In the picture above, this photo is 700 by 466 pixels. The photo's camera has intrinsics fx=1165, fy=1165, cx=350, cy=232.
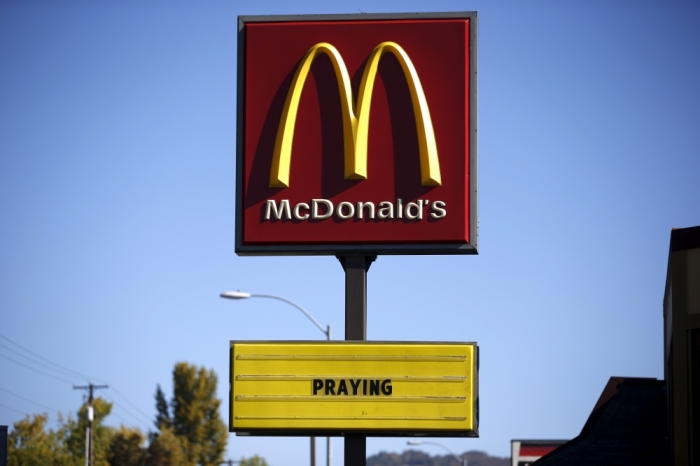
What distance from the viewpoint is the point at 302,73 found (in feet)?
52.4

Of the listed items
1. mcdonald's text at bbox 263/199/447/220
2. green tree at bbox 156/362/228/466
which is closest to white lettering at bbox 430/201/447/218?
mcdonald's text at bbox 263/199/447/220

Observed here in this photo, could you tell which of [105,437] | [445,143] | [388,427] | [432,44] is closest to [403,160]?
[445,143]

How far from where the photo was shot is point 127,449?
332 feet

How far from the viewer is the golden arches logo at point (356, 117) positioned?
15.5m

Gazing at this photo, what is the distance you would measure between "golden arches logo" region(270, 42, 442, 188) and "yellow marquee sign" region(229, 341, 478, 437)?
2.29 m

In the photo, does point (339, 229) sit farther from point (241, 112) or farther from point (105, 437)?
point (105, 437)

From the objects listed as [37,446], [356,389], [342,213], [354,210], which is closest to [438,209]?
[354,210]

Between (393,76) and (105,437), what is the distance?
8709 cm

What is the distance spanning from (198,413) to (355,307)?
114101 mm

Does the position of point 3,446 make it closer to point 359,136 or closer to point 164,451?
point 359,136

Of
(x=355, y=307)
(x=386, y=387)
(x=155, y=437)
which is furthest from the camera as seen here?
(x=155, y=437)

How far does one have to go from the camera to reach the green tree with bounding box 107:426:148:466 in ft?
330

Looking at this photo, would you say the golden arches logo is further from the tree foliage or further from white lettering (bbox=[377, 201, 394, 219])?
the tree foliage

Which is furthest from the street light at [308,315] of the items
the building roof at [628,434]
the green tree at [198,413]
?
the green tree at [198,413]
